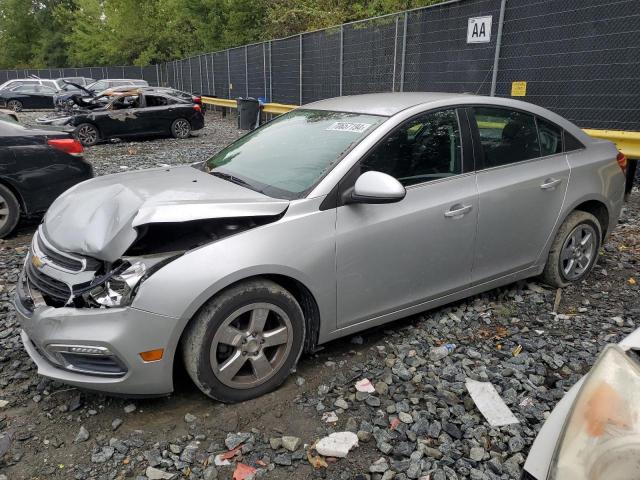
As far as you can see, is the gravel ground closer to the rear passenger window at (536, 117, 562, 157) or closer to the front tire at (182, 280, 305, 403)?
the front tire at (182, 280, 305, 403)

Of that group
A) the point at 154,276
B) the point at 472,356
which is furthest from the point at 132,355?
the point at 472,356

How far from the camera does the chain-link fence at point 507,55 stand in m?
6.96

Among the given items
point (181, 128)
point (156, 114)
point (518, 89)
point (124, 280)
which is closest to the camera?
point (124, 280)

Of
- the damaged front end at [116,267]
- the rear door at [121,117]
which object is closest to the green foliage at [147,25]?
the rear door at [121,117]

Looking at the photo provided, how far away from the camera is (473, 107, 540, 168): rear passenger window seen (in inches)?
144

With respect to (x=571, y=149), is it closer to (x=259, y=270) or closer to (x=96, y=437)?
(x=259, y=270)

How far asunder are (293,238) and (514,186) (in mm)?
1788

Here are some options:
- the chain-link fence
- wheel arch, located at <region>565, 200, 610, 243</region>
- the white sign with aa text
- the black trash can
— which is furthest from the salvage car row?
wheel arch, located at <region>565, 200, 610, 243</region>

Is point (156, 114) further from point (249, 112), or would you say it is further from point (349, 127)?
point (349, 127)

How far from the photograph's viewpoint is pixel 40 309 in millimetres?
2738

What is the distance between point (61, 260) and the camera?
2887mm

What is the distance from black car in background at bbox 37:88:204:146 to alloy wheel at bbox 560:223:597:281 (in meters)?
12.3

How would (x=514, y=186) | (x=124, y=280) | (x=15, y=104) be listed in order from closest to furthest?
(x=124, y=280), (x=514, y=186), (x=15, y=104)

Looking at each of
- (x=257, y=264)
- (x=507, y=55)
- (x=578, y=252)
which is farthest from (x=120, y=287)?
(x=507, y=55)
